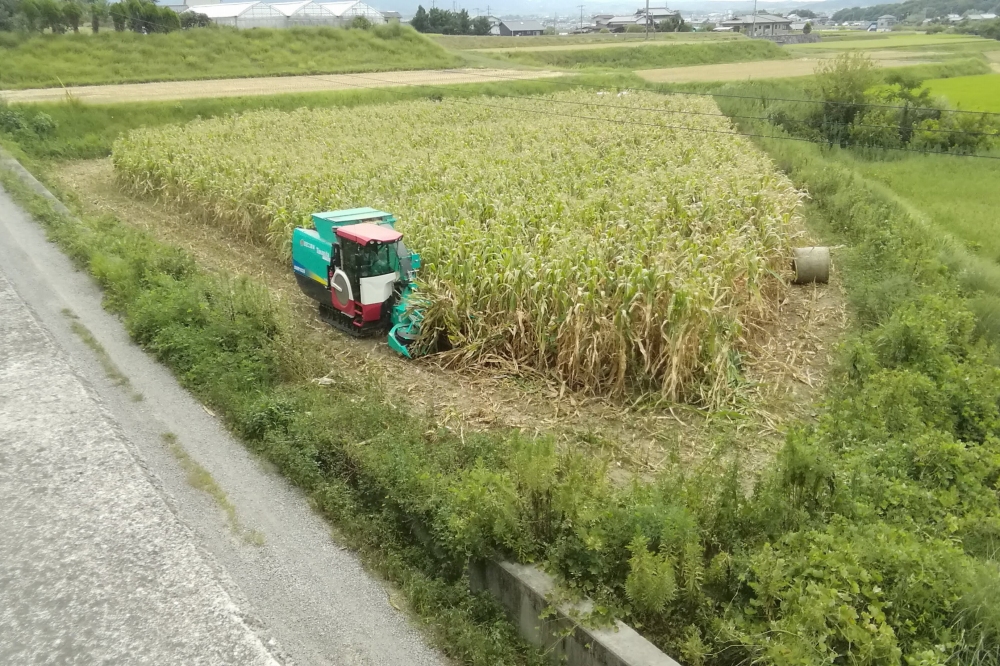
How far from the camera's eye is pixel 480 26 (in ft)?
225

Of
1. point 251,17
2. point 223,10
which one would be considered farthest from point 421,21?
point 251,17

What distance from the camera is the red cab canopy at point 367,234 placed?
7867 millimetres

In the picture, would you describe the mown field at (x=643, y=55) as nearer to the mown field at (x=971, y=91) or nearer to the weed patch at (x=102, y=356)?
the mown field at (x=971, y=91)

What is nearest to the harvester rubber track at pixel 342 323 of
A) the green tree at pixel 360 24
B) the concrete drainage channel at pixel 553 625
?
the concrete drainage channel at pixel 553 625

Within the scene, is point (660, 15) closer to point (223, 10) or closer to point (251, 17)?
point (223, 10)

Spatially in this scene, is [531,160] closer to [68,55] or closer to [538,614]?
[538,614]

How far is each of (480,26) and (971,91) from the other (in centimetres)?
5250

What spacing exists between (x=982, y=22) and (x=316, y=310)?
58.6 meters

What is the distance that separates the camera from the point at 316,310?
955cm

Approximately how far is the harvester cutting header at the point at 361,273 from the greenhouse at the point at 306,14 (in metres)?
40.7

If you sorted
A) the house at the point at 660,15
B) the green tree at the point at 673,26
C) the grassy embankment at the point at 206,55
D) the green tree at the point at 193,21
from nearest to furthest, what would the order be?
the grassy embankment at the point at 206,55 < the green tree at the point at 193,21 < the green tree at the point at 673,26 < the house at the point at 660,15

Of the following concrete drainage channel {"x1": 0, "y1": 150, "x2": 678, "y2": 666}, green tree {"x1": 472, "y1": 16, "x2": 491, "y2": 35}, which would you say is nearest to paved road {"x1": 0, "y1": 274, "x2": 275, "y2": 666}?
concrete drainage channel {"x1": 0, "y1": 150, "x2": 678, "y2": 666}

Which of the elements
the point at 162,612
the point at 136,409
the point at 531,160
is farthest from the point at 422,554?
the point at 531,160

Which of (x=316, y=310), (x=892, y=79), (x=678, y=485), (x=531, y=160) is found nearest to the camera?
(x=678, y=485)
